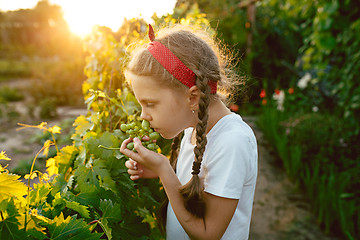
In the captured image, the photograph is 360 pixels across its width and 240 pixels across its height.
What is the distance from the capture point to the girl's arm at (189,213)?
112cm

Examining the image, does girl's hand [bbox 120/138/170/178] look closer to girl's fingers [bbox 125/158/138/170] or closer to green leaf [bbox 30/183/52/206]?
girl's fingers [bbox 125/158/138/170]

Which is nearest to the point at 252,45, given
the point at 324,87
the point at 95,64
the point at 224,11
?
the point at 224,11

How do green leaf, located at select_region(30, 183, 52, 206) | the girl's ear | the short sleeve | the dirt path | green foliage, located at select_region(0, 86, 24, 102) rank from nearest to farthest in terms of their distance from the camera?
green leaf, located at select_region(30, 183, 52, 206)
the short sleeve
the girl's ear
the dirt path
green foliage, located at select_region(0, 86, 24, 102)

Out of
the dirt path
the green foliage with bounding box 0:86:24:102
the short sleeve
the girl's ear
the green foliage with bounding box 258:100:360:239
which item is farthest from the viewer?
the green foliage with bounding box 0:86:24:102

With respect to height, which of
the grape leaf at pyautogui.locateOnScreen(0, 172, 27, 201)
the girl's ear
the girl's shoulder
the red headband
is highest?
the red headband

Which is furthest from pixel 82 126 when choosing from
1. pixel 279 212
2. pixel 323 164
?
pixel 323 164

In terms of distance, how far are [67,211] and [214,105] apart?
0.76 m

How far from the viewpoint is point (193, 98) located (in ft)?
4.08

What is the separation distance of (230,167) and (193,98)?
0.33 m

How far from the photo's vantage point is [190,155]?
1407 mm

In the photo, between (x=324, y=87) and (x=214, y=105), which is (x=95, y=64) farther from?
(x=324, y=87)

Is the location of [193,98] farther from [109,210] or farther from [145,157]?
[109,210]

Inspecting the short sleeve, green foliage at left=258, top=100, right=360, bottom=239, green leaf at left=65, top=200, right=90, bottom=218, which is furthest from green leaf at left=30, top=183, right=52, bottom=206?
green foliage at left=258, top=100, right=360, bottom=239

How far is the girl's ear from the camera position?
4.00 feet
